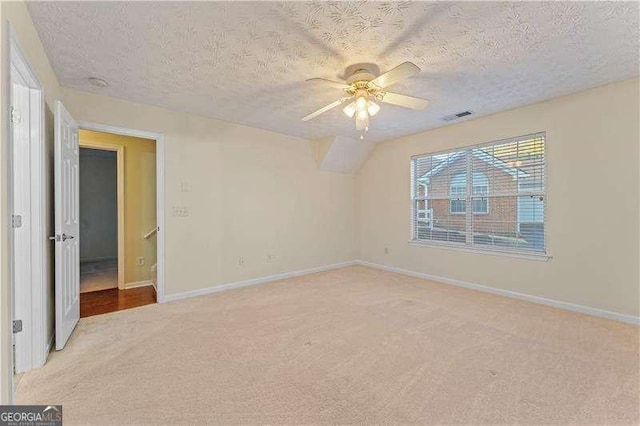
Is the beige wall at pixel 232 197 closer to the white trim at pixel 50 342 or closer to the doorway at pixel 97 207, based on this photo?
the white trim at pixel 50 342

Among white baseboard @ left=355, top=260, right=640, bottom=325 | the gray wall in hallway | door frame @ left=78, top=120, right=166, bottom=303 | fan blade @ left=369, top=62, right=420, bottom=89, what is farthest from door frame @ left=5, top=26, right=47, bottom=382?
the gray wall in hallway

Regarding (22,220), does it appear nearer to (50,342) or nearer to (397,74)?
(50,342)

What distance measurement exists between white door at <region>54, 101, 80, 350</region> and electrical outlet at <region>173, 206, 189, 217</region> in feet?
3.25

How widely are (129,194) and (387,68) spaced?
3933mm

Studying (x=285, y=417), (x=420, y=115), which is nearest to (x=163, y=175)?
(x=285, y=417)

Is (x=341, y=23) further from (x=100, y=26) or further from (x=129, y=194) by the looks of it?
(x=129, y=194)

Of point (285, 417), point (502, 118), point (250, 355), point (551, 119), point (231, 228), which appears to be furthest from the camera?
point (231, 228)

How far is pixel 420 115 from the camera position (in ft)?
12.3

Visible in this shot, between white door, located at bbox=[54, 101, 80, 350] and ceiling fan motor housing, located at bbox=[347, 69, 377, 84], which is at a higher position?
ceiling fan motor housing, located at bbox=[347, 69, 377, 84]

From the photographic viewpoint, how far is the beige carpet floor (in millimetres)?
1614

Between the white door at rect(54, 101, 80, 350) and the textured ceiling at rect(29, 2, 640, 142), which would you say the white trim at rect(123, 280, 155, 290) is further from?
the textured ceiling at rect(29, 2, 640, 142)

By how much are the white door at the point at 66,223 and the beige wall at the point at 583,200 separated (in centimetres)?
457

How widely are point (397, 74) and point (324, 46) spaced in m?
0.59

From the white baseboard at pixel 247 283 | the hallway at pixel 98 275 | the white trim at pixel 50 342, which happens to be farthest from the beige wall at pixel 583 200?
the hallway at pixel 98 275
